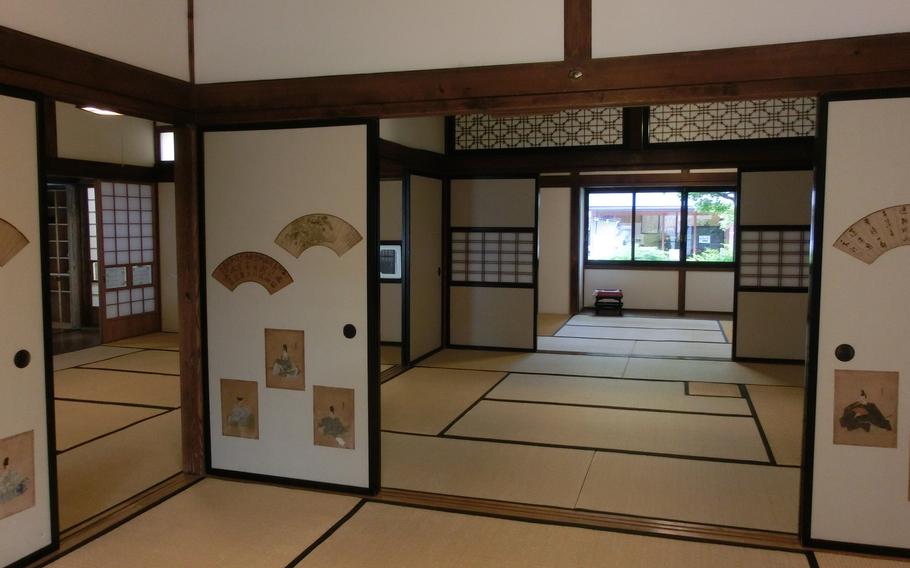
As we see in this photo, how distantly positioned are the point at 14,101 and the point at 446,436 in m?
2.97

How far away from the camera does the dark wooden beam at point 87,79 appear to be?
2656 millimetres

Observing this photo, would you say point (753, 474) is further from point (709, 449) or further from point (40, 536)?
point (40, 536)

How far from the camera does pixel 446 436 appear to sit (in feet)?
14.8

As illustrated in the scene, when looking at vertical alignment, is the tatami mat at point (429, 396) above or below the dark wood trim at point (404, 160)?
below

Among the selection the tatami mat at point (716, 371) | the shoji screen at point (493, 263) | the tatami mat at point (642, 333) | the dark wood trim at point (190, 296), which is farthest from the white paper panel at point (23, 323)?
the tatami mat at point (642, 333)

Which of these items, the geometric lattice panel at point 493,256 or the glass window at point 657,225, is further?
the glass window at point 657,225

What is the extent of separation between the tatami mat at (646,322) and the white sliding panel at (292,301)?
655 cm

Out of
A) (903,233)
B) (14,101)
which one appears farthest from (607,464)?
(14,101)

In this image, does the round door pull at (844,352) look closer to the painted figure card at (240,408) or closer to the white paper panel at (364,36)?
the white paper panel at (364,36)

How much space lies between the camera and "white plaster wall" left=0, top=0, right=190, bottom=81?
2.72 m

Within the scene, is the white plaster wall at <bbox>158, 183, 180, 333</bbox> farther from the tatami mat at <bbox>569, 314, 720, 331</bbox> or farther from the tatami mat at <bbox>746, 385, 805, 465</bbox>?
the tatami mat at <bbox>746, 385, 805, 465</bbox>

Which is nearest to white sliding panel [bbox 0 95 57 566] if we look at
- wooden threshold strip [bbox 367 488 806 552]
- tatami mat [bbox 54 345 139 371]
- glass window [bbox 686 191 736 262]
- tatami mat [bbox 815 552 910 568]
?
wooden threshold strip [bbox 367 488 806 552]

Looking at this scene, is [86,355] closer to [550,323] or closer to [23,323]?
[23,323]

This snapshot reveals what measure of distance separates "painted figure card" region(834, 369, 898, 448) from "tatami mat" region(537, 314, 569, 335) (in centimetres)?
598
